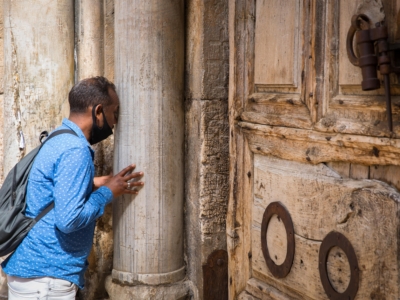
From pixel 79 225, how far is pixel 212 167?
701mm

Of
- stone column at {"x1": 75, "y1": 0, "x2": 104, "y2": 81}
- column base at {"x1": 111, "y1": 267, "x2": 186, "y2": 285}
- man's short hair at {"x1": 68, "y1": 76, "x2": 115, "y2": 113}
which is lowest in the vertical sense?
column base at {"x1": 111, "y1": 267, "x2": 186, "y2": 285}

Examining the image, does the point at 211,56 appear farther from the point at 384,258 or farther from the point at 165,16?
the point at 384,258

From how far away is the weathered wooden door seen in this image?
73.7 inches

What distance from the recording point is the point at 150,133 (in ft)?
9.11

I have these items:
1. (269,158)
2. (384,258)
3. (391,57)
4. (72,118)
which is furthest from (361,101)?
(72,118)

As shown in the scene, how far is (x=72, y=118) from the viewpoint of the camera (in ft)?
8.55

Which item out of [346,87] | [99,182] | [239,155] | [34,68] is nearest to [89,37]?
[34,68]

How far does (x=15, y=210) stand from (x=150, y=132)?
675mm

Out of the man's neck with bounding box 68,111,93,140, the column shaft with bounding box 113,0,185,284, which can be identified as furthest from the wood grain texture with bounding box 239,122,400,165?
the man's neck with bounding box 68,111,93,140

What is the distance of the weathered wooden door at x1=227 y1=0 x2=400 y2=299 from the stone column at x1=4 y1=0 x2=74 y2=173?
934mm

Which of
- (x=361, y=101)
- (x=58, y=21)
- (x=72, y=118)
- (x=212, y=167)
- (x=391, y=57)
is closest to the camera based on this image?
(x=391, y=57)

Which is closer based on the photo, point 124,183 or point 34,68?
point 124,183

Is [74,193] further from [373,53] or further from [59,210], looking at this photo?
[373,53]

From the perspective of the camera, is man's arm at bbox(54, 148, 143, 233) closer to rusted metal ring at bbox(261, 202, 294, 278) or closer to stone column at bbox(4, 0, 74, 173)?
rusted metal ring at bbox(261, 202, 294, 278)
